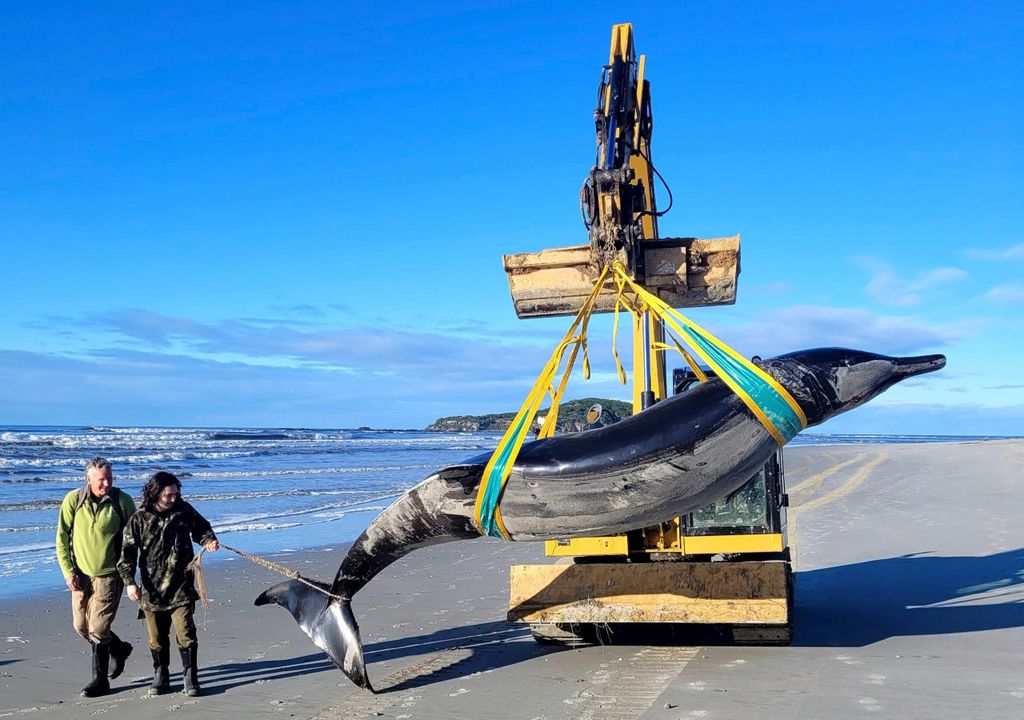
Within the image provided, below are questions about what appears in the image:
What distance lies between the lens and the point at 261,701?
21.7ft

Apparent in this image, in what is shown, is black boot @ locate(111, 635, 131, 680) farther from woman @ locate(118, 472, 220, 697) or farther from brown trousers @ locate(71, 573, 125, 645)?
woman @ locate(118, 472, 220, 697)

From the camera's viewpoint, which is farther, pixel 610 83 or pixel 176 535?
pixel 610 83

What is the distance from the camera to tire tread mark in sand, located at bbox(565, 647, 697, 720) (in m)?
6.00

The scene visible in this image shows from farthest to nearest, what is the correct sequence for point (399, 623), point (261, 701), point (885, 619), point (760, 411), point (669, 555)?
point (399, 623)
point (885, 619)
point (669, 555)
point (261, 701)
point (760, 411)

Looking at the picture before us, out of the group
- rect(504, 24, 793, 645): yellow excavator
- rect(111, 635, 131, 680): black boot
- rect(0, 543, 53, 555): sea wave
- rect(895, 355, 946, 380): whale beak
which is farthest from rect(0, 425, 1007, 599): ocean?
rect(895, 355, 946, 380): whale beak

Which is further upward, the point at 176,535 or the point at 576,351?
the point at 576,351

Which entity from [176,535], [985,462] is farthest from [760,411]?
[985,462]

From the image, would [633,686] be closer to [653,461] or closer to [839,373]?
[653,461]

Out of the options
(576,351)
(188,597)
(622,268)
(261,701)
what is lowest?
(261,701)

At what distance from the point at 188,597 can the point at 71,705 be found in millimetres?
1038

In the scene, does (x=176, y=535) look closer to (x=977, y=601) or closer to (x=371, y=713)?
(x=371, y=713)

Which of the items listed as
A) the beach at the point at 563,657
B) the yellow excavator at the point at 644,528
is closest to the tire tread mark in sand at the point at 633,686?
the beach at the point at 563,657

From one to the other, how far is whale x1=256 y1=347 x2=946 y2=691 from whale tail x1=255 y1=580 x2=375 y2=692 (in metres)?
1.12

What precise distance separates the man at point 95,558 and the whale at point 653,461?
2.65 m
